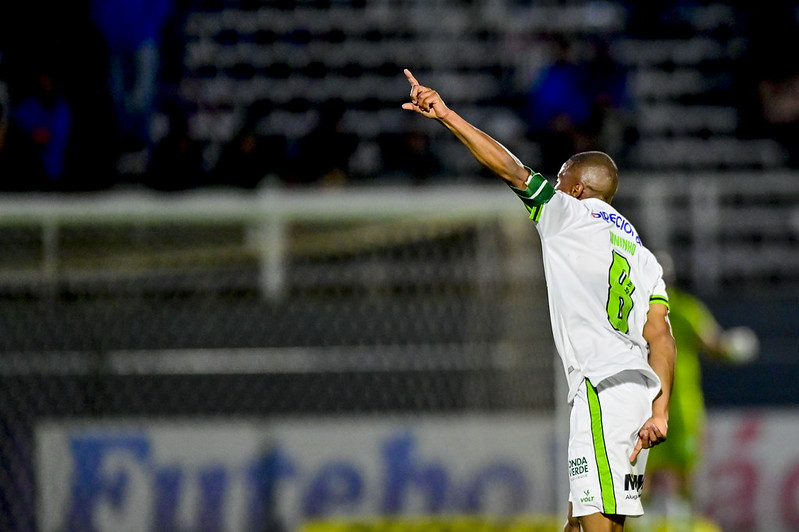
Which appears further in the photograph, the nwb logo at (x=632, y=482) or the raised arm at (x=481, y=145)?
the nwb logo at (x=632, y=482)

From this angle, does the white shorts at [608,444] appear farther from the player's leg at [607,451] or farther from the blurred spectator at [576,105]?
the blurred spectator at [576,105]

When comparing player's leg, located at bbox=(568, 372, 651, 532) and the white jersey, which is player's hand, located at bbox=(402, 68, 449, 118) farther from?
player's leg, located at bbox=(568, 372, 651, 532)

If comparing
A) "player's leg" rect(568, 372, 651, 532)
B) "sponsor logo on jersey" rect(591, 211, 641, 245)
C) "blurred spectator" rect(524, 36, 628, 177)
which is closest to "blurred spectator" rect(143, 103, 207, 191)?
"blurred spectator" rect(524, 36, 628, 177)

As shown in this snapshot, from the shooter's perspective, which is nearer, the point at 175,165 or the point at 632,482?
the point at 632,482

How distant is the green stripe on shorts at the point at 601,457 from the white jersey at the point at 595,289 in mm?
76

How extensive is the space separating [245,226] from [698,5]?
21.2ft

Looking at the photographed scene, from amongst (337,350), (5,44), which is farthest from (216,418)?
(5,44)

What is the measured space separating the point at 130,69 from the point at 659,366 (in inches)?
251

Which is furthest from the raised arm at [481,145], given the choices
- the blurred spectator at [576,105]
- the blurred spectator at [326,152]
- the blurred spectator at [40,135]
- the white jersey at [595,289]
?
the blurred spectator at [576,105]

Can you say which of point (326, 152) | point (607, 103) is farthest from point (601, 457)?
point (607, 103)

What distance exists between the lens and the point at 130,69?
9500 millimetres

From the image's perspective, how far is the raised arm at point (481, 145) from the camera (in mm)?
3865

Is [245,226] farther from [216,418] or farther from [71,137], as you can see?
[71,137]

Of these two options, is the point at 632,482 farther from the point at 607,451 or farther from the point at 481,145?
the point at 481,145
